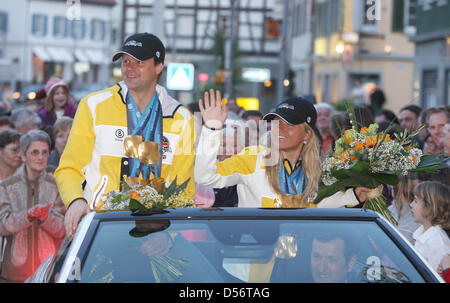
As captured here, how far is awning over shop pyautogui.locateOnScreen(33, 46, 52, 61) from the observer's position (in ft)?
285

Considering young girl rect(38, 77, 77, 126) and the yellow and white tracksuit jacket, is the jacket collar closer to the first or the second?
the yellow and white tracksuit jacket

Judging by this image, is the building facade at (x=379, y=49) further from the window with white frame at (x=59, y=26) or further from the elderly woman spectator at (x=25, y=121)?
the window with white frame at (x=59, y=26)

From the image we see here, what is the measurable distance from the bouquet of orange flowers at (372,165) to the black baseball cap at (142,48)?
4.27 ft

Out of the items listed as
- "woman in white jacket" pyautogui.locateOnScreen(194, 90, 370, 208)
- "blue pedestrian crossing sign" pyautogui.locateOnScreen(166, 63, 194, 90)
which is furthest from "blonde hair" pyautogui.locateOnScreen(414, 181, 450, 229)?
"blue pedestrian crossing sign" pyautogui.locateOnScreen(166, 63, 194, 90)

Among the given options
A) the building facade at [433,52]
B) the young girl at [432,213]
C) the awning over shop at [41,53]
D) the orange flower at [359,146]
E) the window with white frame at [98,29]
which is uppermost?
the window with white frame at [98,29]

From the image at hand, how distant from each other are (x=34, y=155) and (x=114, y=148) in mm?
2858

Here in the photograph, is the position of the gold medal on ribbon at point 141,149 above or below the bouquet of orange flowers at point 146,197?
above

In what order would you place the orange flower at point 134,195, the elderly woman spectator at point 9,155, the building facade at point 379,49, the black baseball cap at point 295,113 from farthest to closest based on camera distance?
the building facade at point 379,49 < the elderly woman spectator at point 9,155 < the black baseball cap at point 295,113 < the orange flower at point 134,195

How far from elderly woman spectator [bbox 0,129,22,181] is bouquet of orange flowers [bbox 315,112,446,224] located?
453 centimetres

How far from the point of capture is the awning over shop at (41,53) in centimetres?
8688

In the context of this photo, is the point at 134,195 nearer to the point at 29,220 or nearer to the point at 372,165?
the point at 372,165

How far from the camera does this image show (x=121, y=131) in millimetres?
6090

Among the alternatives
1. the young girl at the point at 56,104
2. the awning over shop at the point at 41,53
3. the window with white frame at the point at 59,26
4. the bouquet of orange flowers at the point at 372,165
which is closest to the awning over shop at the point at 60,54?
the awning over shop at the point at 41,53
